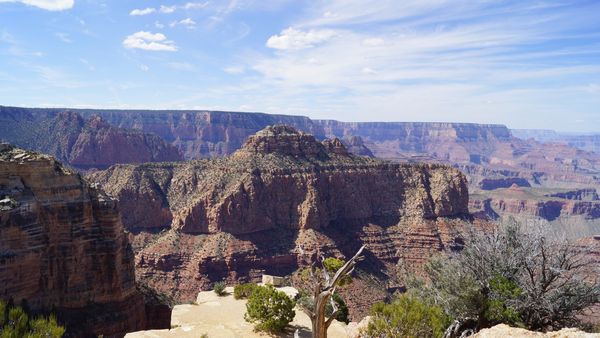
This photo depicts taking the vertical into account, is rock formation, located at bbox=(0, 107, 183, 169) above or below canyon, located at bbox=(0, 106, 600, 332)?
above

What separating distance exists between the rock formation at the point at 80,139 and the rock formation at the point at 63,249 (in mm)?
130881

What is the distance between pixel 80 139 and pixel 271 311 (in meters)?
160

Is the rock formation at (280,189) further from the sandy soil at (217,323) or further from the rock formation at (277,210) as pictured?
the sandy soil at (217,323)

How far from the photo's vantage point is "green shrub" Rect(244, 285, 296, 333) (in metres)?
32.4

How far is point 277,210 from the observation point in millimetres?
91062

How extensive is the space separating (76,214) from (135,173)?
6611 centimetres

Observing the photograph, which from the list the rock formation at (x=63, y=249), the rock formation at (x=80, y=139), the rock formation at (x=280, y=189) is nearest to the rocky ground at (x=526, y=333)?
the rock formation at (x=63, y=249)

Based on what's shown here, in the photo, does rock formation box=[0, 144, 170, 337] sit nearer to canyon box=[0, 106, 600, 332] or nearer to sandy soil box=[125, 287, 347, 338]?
sandy soil box=[125, 287, 347, 338]

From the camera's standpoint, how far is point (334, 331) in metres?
34.1

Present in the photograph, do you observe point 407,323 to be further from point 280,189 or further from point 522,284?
point 280,189

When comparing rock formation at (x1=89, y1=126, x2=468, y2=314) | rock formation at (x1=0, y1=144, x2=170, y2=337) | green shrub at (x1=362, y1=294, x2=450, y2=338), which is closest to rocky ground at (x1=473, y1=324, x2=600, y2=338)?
green shrub at (x1=362, y1=294, x2=450, y2=338)

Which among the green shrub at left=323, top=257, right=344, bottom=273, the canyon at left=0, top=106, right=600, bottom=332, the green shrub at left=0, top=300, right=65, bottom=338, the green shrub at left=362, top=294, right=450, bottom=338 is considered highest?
the green shrub at left=323, top=257, right=344, bottom=273

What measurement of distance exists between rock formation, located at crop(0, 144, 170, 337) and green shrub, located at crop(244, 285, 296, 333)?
42.5 feet

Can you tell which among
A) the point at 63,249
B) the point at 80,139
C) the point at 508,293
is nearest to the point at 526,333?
the point at 508,293
